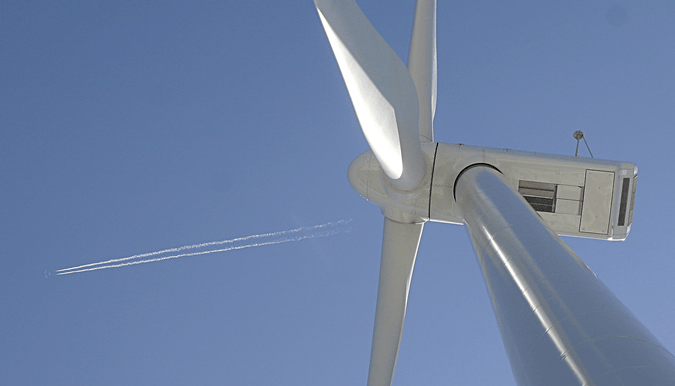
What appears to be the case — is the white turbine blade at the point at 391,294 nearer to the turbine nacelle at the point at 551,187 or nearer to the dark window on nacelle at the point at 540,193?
the turbine nacelle at the point at 551,187

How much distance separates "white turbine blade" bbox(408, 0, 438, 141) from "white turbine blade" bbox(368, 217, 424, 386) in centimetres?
291

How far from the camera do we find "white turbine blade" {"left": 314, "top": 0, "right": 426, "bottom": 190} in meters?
7.39

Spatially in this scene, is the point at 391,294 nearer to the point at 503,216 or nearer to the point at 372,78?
the point at 503,216

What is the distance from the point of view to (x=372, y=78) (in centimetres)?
791

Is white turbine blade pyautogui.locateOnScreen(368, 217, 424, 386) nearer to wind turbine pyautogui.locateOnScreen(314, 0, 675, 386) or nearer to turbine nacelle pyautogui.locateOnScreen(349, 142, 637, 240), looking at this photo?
wind turbine pyautogui.locateOnScreen(314, 0, 675, 386)

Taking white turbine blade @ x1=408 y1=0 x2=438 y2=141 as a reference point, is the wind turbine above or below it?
below

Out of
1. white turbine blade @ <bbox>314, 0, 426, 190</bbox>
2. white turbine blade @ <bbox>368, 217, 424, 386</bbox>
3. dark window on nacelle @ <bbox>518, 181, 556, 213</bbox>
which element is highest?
white turbine blade @ <bbox>314, 0, 426, 190</bbox>

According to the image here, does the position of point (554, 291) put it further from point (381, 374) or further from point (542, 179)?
point (381, 374)

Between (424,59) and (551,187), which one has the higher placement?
→ (424,59)

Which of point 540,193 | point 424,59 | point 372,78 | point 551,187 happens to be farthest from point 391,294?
point 372,78

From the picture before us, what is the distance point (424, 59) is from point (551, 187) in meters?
5.23

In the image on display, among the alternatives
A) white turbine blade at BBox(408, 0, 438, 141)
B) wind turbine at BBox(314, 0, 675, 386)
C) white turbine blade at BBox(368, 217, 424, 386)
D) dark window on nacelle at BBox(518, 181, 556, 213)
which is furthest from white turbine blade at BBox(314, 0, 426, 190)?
white turbine blade at BBox(368, 217, 424, 386)

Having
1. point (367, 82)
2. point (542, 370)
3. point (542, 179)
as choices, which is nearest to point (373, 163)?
point (542, 179)

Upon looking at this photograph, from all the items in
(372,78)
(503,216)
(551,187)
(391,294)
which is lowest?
(391,294)
